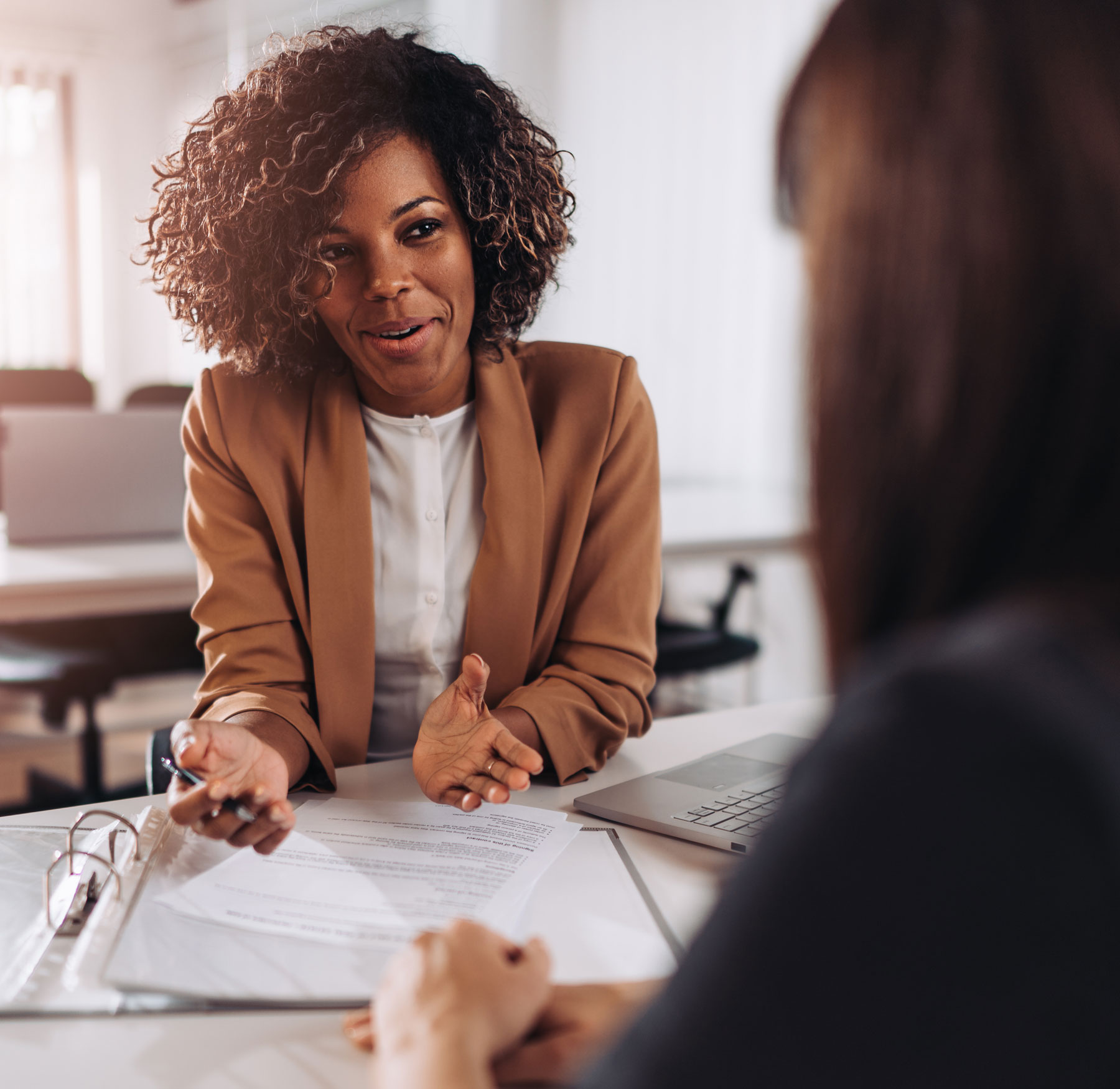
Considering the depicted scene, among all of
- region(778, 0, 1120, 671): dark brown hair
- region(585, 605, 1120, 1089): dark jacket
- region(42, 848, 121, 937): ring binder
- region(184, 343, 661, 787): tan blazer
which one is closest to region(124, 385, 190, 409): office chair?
region(184, 343, 661, 787): tan blazer

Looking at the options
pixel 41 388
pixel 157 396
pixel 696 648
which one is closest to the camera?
pixel 696 648

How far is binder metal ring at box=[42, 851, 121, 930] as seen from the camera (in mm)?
768

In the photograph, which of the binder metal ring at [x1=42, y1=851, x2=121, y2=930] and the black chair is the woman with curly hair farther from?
the black chair

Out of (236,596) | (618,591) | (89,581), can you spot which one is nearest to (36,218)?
(89,581)

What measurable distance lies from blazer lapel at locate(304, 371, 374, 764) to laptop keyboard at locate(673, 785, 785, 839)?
44 centimetres

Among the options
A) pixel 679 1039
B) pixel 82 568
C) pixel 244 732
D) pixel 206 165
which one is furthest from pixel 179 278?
pixel 679 1039

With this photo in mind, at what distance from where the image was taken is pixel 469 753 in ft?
3.44

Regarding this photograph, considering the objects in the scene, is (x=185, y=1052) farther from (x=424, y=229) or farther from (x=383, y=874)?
(x=424, y=229)

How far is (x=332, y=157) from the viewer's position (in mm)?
1237

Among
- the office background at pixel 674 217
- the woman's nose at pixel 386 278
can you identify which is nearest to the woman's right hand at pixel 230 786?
the woman's nose at pixel 386 278

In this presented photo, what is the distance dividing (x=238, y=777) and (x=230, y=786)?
0.10 metres

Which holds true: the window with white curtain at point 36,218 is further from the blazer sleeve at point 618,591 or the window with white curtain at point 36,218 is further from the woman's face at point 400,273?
the blazer sleeve at point 618,591

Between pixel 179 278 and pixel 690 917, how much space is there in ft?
3.31

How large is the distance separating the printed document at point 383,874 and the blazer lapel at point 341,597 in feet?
0.78
